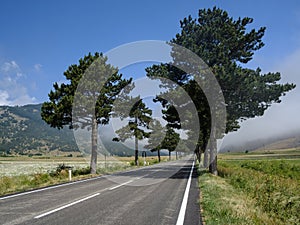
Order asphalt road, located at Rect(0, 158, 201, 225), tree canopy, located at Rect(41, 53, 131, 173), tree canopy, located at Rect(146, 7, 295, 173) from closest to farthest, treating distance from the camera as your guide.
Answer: asphalt road, located at Rect(0, 158, 201, 225), tree canopy, located at Rect(146, 7, 295, 173), tree canopy, located at Rect(41, 53, 131, 173)

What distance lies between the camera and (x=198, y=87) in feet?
68.1

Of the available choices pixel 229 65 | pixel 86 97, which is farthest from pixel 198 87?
pixel 86 97

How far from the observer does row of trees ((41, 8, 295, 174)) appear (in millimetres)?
20016

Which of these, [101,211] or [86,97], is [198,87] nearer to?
[86,97]

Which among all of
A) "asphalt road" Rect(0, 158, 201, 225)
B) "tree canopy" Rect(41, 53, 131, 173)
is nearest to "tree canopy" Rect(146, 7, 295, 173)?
"tree canopy" Rect(41, 53, 131, 173)

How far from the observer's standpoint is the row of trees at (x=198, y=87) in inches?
788

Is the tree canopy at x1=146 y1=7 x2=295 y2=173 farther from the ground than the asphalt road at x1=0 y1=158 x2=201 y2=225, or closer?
farther from the ground

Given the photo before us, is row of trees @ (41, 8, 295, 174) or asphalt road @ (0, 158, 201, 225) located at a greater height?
row of trees @ (41, 8, 295, 174)

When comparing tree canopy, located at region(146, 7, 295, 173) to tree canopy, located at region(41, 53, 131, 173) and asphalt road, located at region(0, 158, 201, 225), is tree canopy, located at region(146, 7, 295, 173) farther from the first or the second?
asphalt road, located at region(0, 158, 201, 225)

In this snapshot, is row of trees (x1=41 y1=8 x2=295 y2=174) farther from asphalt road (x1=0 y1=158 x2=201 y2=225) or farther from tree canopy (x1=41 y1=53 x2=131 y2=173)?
asphalt road (x1=0 y1=158 x2=201 y2=225)

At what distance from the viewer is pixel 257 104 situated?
20.9 metres

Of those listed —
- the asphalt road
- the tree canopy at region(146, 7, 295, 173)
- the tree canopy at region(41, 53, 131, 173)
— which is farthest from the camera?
the tree canopy at region(41, 53, 131, 173)

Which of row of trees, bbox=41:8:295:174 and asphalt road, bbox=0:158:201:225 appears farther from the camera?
row of trees, bbox=41:8:295:174

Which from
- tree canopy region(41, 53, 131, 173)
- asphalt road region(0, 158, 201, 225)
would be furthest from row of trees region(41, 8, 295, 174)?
asphalt road region(0, 158, 201, 225)
